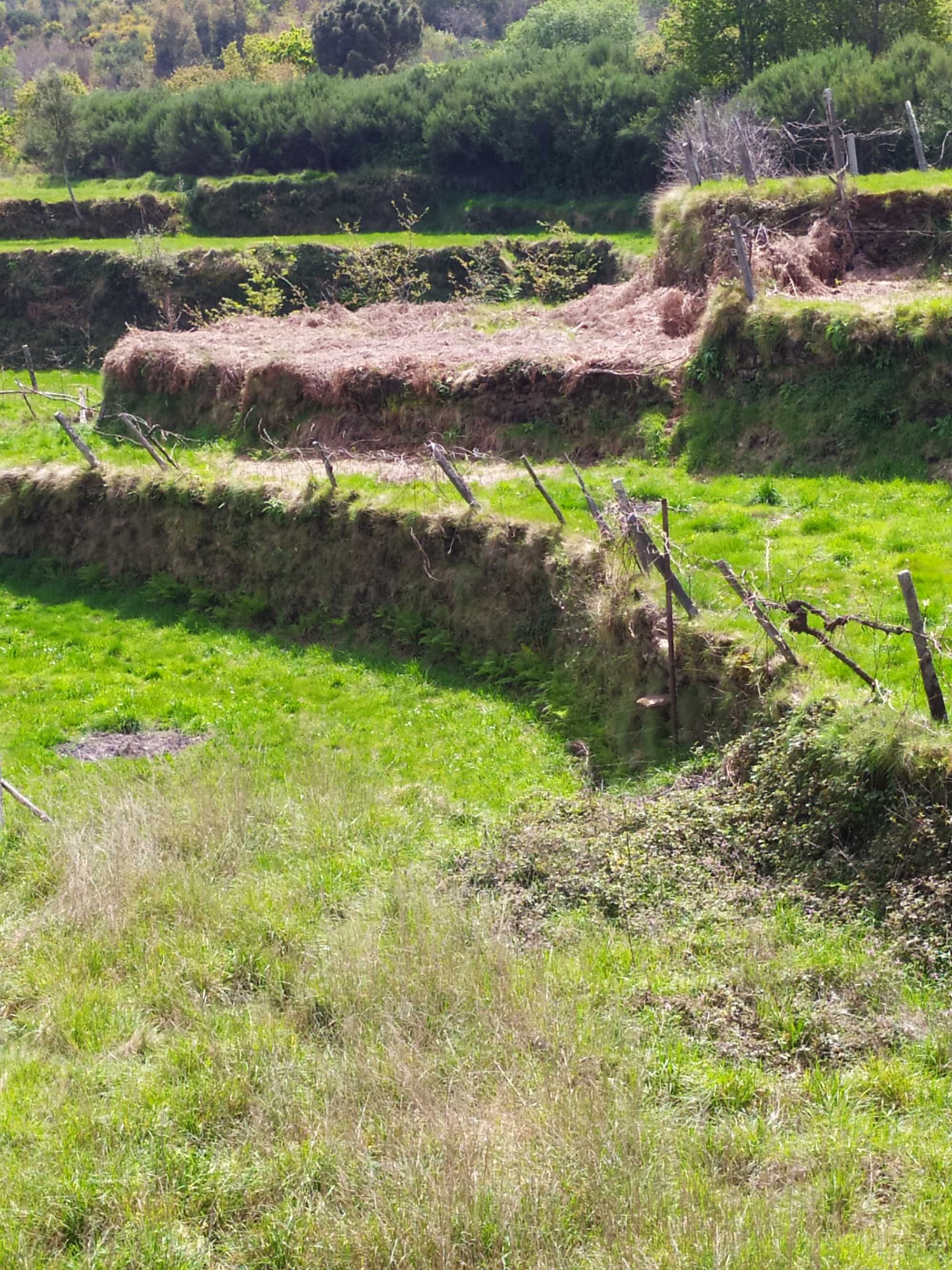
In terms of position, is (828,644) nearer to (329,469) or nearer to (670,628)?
(670,628)

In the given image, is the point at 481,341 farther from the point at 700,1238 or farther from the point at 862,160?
the point at 700,1238

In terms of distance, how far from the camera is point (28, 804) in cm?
1062

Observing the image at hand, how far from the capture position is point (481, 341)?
22141 millimetres

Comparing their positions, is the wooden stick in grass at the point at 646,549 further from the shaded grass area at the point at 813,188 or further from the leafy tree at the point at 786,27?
the leafy tree at the point at 786,27

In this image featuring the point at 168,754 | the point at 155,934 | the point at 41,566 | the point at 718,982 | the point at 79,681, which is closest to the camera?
the point at 718,982

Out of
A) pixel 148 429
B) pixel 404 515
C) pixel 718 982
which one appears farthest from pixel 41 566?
pixel 718 982

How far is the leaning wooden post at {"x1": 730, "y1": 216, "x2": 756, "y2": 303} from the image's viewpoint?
17.9m

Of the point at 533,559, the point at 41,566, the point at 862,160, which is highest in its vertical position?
the point at 862,160

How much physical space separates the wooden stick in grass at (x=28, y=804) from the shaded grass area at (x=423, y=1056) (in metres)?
0.24

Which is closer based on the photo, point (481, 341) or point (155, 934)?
point (155, 934)

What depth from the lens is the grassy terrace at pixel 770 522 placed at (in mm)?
10625

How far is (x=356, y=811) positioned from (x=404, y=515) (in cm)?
619

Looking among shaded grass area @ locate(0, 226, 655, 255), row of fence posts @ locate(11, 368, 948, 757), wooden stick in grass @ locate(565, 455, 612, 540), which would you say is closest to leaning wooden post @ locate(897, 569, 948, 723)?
row of fence posts @ locate(11, 368, 948, 757)

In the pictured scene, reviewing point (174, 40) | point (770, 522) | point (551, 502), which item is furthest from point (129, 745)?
point (174, 40)
